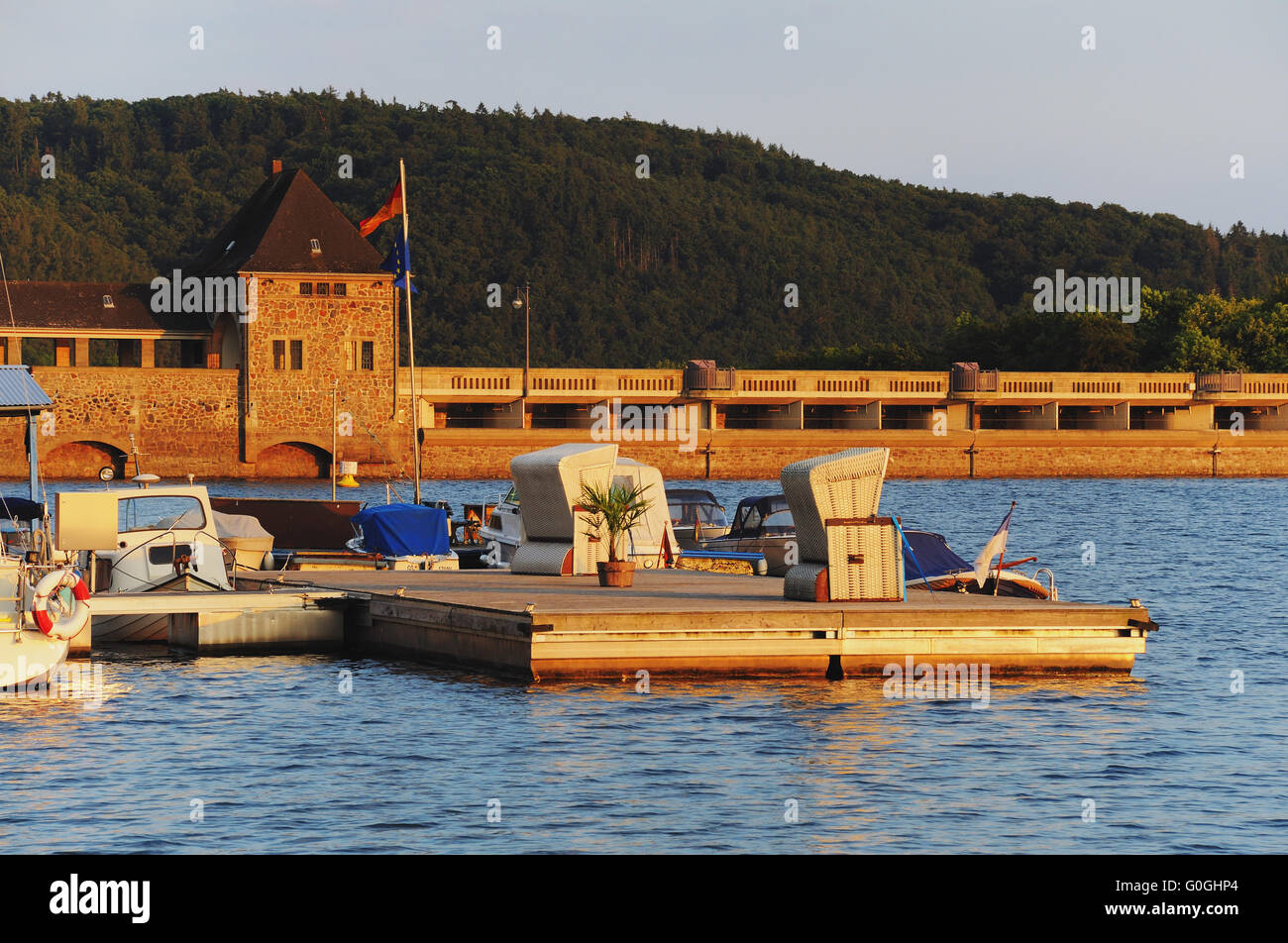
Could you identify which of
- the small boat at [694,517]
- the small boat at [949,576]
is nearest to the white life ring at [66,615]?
the small boat at [949,576]

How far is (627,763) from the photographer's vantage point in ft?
60.2

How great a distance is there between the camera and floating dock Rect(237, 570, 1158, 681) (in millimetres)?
22078

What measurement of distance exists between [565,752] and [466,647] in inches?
199

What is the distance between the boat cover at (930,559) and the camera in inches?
1148

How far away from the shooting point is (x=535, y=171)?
182m

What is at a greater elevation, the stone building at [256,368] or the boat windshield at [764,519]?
the stone building at [256,368]

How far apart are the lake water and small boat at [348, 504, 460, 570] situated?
8394mm

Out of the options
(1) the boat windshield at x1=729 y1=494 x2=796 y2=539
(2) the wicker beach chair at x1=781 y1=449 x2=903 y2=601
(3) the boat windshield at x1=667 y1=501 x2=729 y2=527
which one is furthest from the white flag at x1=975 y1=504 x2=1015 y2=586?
(3) the boat windshield at x1=667 y1=501 x2=729 y2=527

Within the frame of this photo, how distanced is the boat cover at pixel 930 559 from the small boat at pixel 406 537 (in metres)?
9.53

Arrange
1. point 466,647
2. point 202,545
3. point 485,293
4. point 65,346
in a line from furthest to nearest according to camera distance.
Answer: point 485,293
point 65,346
point 202,545
point 466,647

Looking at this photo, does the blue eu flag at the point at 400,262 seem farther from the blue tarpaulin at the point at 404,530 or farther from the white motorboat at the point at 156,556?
the white motorboat at the point at 156,556

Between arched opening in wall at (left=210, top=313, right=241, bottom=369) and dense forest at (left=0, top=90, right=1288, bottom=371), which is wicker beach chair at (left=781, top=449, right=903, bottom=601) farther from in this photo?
dense forest at (left=0, top=90, right=1288, bottom=371)
